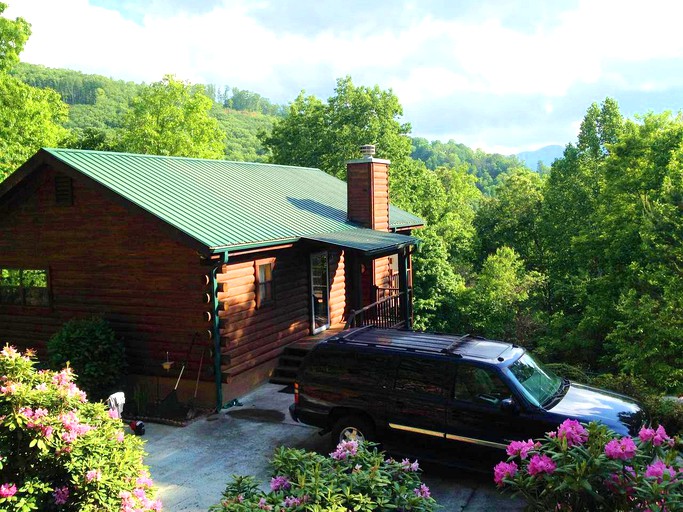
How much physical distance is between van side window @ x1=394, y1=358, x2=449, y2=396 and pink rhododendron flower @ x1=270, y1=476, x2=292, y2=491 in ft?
13.6

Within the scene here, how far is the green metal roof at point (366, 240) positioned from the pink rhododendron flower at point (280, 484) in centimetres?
948

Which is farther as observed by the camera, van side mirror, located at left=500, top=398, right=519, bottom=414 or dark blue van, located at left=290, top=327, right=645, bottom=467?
dark blue van, located at left=290, top=327, right=645, bottom=467

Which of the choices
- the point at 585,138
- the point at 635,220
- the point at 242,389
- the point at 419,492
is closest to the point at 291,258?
the point at 242,389

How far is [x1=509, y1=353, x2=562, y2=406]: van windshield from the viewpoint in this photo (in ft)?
27.6

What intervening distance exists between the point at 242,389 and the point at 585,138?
117ft

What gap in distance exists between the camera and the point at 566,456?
4555 mm

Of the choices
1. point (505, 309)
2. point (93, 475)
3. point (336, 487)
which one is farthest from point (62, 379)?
point (505, 309)

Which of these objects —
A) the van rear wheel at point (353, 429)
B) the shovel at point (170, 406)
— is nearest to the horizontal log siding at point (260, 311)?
the shovel at point (170, 406)

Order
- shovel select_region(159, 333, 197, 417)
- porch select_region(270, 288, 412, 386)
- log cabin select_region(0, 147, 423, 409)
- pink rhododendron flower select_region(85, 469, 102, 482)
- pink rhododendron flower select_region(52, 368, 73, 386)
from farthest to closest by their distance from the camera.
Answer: porch select_region(270, 288, 412, 386) < log cabin select_region(0, 147, 423, 409) < shovel select_region(159, 333, 197, 417) < pink rhododendron flower select_region(52, 368, 73, 386) < pink rhododendron flower select_region(85, 469, 102, 482)

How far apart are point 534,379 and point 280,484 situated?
5220 millimetres

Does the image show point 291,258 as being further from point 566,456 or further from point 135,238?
point 566,456

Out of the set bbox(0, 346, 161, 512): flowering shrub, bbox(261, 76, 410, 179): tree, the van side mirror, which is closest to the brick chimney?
the van side mirror

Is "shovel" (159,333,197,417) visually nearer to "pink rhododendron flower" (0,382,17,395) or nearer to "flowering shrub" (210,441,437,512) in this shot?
"pink rhododendron flower" (0,382,17,395)

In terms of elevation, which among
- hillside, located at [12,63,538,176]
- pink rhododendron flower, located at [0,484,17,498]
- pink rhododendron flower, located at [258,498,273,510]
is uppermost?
hillside, located at [12,63,538,176]
